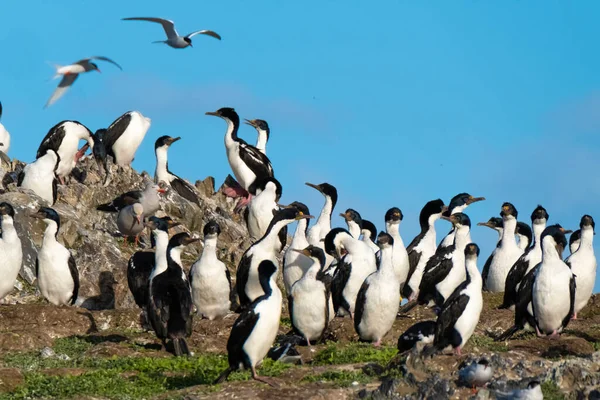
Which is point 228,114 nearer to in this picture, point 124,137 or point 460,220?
point 124,137

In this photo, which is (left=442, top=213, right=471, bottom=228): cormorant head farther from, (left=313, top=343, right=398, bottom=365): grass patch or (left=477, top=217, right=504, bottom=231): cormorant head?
(left=313, top=343, right=398, bottom=365): grass patch

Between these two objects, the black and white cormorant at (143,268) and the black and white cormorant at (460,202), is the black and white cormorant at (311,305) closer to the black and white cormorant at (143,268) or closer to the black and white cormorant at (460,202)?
the black and white cormorant at (143,268)

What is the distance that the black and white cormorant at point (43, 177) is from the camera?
2859 cm

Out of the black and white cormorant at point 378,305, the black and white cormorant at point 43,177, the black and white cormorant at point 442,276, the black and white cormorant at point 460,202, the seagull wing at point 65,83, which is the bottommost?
the black and white cormorant at point 378,305

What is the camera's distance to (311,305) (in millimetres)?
19047

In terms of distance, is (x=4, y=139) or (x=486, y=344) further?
(x=4, y=139)

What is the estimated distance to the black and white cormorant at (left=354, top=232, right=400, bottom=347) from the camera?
63.1 feet

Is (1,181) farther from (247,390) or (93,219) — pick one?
(247,390)

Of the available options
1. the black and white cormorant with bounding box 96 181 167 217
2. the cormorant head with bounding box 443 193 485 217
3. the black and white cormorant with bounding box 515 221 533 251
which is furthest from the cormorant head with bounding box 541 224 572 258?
the black and white cormorant with bounding box 96 181 167 217

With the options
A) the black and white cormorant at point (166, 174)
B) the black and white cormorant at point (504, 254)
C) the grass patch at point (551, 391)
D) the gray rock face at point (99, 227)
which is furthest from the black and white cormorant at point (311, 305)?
the black and white cormorant at point (166, 174)

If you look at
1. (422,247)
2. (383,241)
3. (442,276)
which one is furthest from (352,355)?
(422,247)

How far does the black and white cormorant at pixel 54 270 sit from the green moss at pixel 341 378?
8257 millimetres

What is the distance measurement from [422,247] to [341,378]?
1121 centimetres

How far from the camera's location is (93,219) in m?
28.8
